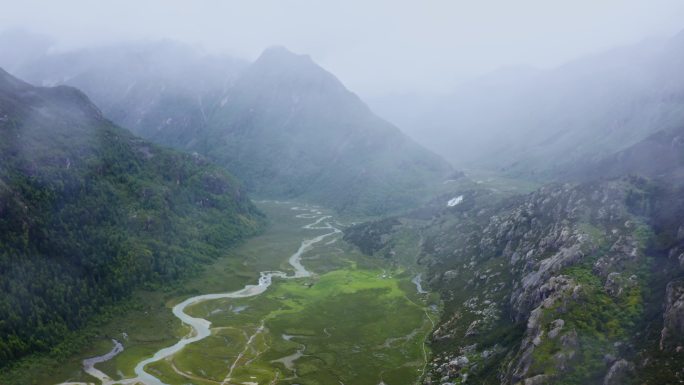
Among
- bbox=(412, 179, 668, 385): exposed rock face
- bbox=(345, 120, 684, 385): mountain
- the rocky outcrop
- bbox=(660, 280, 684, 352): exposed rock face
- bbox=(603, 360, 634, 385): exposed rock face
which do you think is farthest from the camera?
A: the rocky outcrop

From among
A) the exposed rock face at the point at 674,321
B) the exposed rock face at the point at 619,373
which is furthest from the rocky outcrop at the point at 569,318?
the exposed rock face at the point at 674,321

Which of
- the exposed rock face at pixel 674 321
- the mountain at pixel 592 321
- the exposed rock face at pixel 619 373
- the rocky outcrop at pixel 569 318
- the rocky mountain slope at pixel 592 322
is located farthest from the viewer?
the rocky outcrop at pixel 569 318

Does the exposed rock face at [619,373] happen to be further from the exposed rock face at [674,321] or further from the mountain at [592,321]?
the exposed rock face at [674,321]

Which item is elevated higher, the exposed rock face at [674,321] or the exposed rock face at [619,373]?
the exposed rock face at [674,321]

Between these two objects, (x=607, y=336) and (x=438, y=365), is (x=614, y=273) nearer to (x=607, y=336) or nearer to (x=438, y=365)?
(x=607, y=336)

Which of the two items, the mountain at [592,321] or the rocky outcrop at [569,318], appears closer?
the mountain at [592,321]

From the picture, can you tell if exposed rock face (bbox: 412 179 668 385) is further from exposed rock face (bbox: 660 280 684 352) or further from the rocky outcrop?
exposed rock face (bbox: 660 280 684 352)

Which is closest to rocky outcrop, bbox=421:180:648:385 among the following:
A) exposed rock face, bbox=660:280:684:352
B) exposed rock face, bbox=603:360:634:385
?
exposed rock face, bbox=603:360:634:385

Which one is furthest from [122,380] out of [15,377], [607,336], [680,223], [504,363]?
[680,223]
